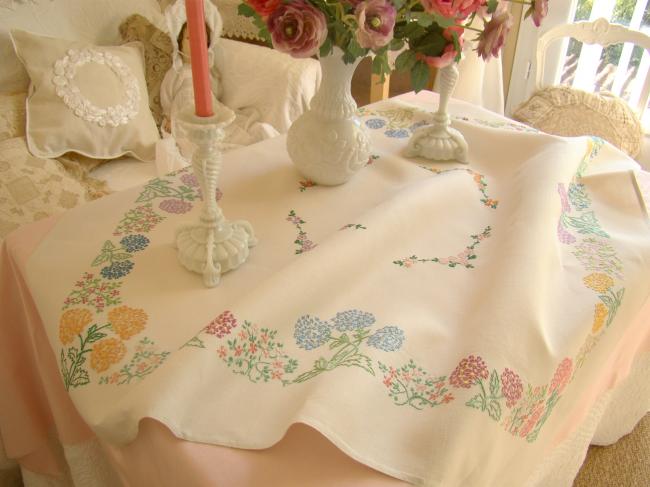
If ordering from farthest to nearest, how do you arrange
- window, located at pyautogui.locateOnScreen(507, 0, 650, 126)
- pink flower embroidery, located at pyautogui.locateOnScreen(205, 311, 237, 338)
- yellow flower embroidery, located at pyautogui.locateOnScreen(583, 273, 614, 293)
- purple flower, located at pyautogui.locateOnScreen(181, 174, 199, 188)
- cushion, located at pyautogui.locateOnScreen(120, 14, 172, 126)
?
window, located at pyautogui.locateOnScreen(507, 0, 650, 126)
cushion, located at pyautogui.locateOnScreen(120, 14, 172, 126)
purple flower, located at pyautogui.locateOnScreen(181, 174, 199, 188)
yellow flower embroidery, located at pyautogui.locateOnScreen(583, 273, 614, 293)
pink flower embroidery, located at pyautogui.locateOnScreen(205, 311, 237, 338)

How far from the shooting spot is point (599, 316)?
0.76m

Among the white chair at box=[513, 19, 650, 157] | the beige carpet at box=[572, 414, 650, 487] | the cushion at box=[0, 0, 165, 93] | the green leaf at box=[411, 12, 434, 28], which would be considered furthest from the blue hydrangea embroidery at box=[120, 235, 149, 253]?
the white chair at box=[513, 19, 650, 157]

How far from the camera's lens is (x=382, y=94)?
1.91m

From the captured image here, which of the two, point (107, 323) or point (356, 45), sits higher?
point (356, 45)

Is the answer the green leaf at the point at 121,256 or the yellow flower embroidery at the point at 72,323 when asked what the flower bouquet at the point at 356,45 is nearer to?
the green leaf at the point at 121,256

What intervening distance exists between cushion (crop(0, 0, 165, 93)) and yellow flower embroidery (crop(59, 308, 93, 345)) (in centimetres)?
123

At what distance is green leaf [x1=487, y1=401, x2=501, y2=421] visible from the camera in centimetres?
61

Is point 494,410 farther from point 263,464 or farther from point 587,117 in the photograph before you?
point 587,117

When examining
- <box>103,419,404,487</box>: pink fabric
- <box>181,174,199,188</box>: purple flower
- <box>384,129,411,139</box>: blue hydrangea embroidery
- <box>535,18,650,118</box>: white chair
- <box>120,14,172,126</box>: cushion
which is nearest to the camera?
<box>103,419,404,487</box>: pink fabric

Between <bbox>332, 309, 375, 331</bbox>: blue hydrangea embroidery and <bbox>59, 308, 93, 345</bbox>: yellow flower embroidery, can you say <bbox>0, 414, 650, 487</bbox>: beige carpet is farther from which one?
<bbox>332, 309, 375, 331</bbox>: blue hydrangea embroidery

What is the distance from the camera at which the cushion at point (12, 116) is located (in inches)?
59.3

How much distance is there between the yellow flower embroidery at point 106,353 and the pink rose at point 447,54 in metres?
0.66

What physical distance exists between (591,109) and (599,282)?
4.12ft

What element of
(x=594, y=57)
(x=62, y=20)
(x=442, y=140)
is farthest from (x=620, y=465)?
(x=62, y=20)
